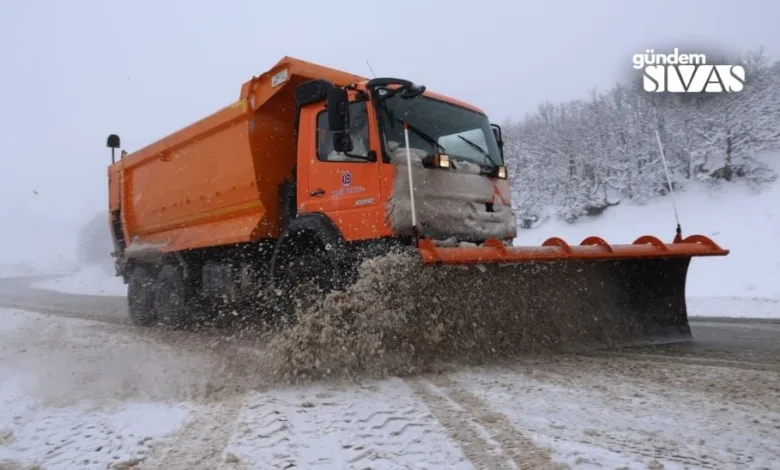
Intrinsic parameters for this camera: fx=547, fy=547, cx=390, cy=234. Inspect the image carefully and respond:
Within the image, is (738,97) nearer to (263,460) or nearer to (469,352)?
(469,352)

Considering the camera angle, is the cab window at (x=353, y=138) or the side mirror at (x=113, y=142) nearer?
the cab window at (x=353, y=138)

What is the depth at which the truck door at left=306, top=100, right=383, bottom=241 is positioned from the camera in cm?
473

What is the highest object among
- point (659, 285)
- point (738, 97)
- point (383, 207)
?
point (738, 97)

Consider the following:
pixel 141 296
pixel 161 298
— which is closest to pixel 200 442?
pixel 161 298

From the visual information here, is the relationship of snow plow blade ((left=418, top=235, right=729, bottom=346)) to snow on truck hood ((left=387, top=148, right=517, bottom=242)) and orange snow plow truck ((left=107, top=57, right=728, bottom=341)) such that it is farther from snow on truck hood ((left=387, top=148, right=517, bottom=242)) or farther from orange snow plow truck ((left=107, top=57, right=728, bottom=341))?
snow on truck hood ((left=387, top=148, right=517, bottom=242))

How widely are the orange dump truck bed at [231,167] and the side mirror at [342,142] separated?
4.33 ft

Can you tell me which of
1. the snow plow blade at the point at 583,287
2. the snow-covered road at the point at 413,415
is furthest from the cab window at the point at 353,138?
the snow-covered road at the point at 413,415

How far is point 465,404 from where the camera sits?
133 inches

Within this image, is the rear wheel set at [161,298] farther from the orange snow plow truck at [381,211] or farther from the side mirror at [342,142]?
the side mirror at [342,142]

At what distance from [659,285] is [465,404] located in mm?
3430

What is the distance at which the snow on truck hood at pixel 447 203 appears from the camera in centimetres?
459

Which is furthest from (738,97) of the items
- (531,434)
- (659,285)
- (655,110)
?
(531,434)

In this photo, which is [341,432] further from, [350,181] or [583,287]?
[583,287]

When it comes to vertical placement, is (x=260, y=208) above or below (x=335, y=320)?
above
